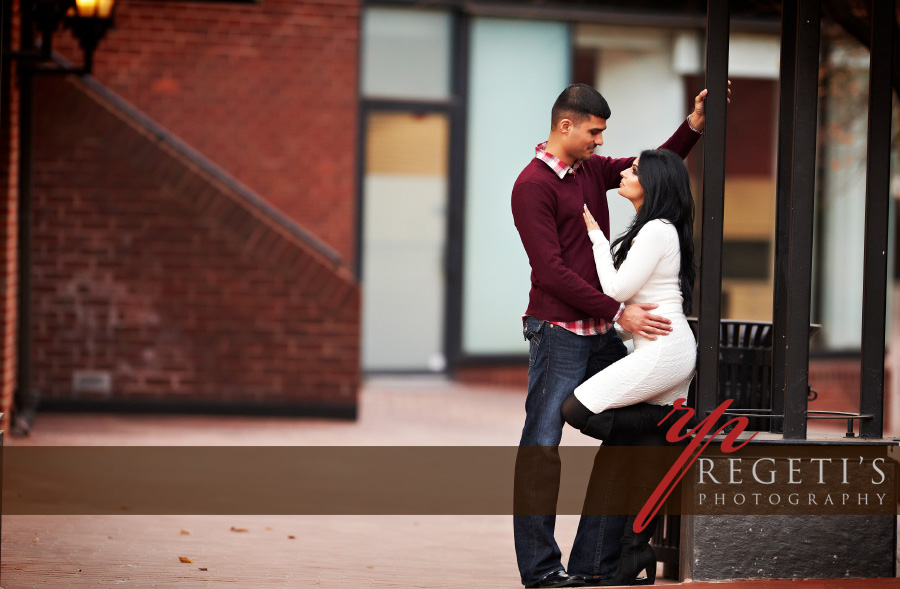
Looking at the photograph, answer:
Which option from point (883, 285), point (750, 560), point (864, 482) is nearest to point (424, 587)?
point (750, 560)

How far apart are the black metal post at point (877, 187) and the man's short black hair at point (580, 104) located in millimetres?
1069

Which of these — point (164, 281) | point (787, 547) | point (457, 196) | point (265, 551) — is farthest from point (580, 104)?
point (457, 196)

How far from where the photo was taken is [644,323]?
13.7 ft

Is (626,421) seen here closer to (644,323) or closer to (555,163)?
(644,323)

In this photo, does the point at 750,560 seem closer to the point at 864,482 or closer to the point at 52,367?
the point at 864,482

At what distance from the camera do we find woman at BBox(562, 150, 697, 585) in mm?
4184

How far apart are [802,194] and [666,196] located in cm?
53

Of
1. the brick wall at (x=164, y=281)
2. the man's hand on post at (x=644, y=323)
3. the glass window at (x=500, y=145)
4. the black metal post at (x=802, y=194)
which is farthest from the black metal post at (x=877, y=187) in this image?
the glass window at (x=500, y=145)

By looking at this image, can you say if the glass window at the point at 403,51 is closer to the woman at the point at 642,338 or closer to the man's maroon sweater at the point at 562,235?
the man's maroon sweater at the point at 562,235

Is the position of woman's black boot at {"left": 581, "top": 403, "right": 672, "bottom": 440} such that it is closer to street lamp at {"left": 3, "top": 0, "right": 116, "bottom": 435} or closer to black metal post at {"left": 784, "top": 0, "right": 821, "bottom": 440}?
black metal post at {"left": 784, "top": 0, "right": 821, "bottom": 440}

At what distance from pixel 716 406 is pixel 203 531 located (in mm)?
2693

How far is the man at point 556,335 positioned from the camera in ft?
14.0

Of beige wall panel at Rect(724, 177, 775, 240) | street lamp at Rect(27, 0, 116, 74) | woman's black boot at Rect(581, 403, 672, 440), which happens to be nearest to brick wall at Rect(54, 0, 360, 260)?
street lamp at Rect(27, 0, 116, 74)

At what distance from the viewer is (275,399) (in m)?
9.18
